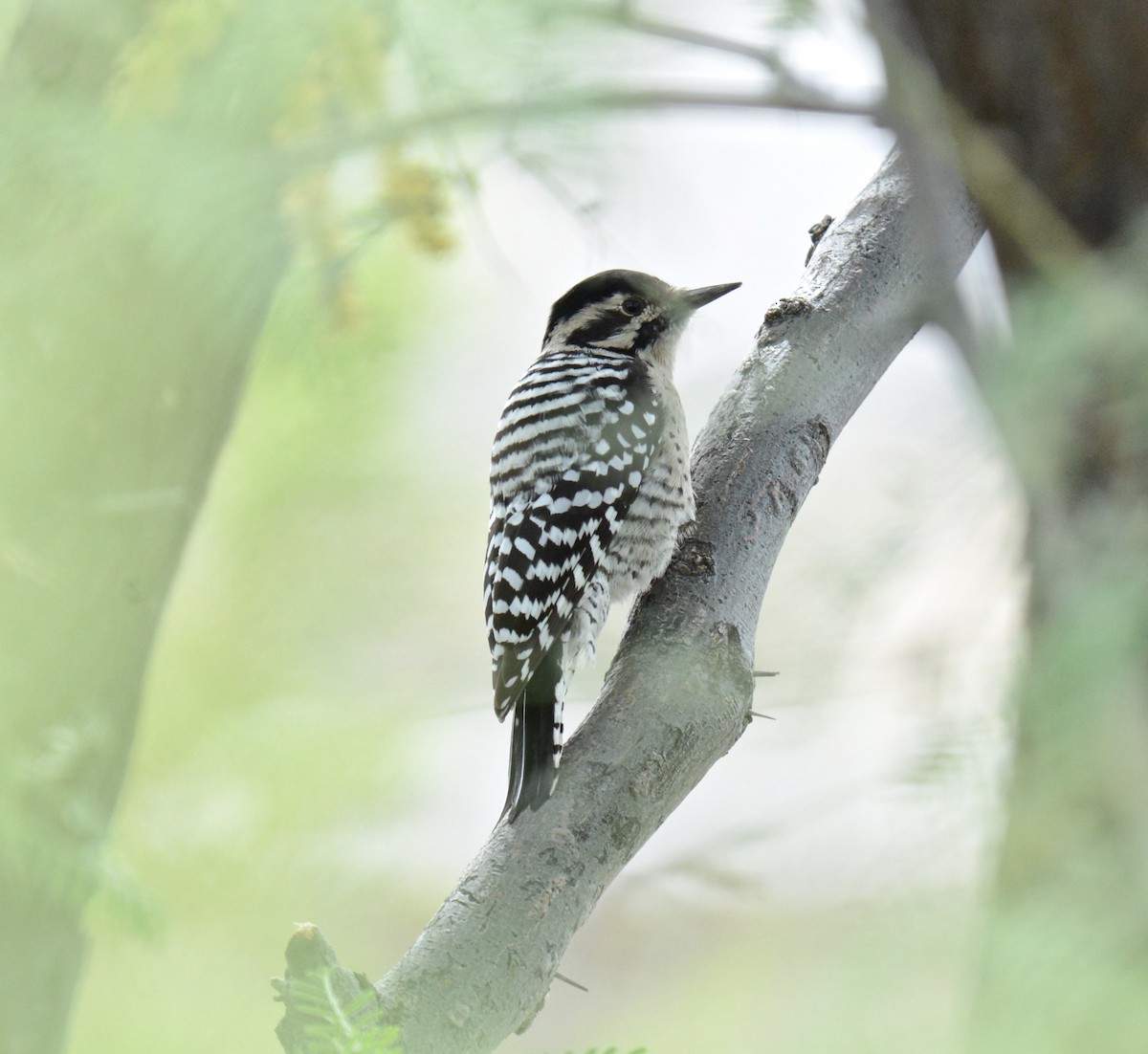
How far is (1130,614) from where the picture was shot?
524 mm

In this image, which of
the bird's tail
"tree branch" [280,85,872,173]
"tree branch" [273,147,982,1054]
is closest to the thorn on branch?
"tree branch" [273,147,982,1054]

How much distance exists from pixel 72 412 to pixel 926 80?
74.0 inches

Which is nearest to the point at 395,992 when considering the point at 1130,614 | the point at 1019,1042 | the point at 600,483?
the point at 1019,1042

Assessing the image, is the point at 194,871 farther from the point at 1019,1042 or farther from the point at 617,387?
the point at 1019,1042

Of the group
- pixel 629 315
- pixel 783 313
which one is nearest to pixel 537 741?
pixel 783 313

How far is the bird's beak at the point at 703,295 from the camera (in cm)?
200

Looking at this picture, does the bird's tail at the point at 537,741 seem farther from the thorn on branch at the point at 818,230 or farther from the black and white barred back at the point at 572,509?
the thorn on branch at the point at 818,230

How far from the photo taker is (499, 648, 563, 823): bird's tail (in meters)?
1.20

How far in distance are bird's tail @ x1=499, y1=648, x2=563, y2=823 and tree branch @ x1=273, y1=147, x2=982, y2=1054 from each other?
4 centimetres

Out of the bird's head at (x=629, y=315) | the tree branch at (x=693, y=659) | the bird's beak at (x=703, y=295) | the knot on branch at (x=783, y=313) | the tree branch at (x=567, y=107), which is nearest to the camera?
the tree branch at (x=567, y=107)

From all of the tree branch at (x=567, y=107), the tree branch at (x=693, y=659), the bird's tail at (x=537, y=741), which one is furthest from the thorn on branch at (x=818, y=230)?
the tree branch at (x=567, y=107)

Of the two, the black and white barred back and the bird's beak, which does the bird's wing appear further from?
the bird's beak

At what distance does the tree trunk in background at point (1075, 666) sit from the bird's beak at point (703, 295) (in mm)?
1203

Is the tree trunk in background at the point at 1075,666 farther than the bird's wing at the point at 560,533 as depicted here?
No
